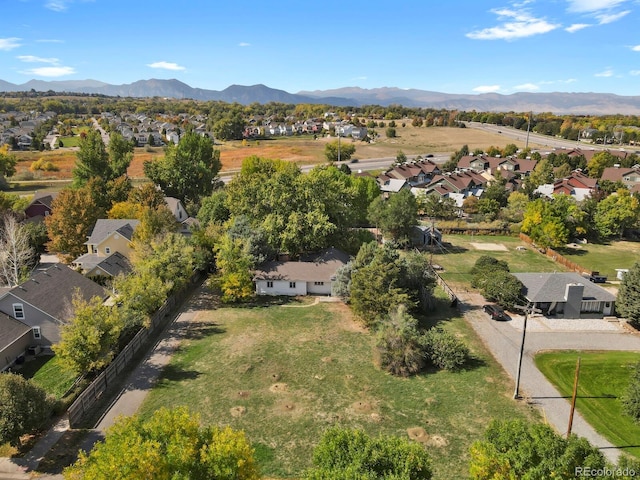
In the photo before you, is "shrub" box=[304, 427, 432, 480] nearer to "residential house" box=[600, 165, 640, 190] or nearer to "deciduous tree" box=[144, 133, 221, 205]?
"deciduous tree" box=[144, 133, 221, 205]

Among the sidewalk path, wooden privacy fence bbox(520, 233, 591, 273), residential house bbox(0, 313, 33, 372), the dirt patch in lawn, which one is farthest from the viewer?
the dirt patch in lawn

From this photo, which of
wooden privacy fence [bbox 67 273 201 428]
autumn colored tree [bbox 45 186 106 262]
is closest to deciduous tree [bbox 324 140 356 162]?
autumn colored tree [bbox 45 186 106 262]

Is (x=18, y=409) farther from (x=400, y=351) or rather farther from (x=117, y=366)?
(x=400, y=351)

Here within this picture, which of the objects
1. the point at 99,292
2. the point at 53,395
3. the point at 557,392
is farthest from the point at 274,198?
the point at 557,392

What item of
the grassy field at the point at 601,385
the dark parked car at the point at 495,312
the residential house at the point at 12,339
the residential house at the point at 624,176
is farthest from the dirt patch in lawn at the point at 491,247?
the residential house at the point at 12,339

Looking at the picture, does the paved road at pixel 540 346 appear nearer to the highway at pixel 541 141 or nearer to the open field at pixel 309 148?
the open field at pixel 309 148

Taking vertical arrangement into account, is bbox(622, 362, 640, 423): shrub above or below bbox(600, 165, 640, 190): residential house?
below

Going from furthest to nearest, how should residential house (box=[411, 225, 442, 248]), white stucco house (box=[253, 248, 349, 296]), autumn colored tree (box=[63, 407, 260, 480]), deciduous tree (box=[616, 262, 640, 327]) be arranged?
residential house (box=[411, 225, 442, 248]) < white stucco house (box=[253, 248, 349, 296]) < deciduous tree (box=[616, 262, 640, 327]) < autumn colored tree (box=[63, 407, 260, 480])

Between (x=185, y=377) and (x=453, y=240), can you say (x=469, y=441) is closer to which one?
(x=185, y=377)
